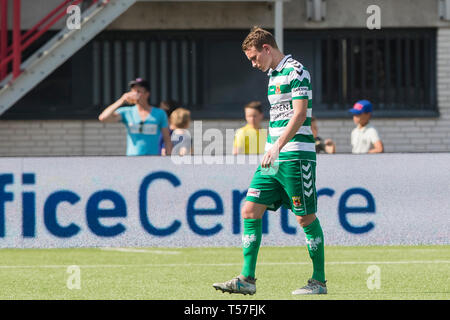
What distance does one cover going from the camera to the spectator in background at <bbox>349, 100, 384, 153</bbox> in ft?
44.4

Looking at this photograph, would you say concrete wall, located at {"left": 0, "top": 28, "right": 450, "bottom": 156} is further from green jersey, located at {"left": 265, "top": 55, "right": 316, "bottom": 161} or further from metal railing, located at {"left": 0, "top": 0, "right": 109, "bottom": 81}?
green jersey, located at {"left": 265, "top": 55, "right": 316, "bottom": 161}

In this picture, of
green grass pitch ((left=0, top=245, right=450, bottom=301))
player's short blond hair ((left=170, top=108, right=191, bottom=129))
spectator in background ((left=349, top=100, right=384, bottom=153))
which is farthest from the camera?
spectator in background ((left=349, top=100, right=384, bottom=153))

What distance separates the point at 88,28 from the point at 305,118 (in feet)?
31.2

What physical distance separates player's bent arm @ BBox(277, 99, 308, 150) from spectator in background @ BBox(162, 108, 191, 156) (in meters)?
4.92

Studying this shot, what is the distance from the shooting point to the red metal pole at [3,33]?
1670cm

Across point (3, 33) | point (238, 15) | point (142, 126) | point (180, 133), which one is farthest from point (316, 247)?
point (238, 15)

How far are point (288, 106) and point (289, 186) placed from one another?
0.57m

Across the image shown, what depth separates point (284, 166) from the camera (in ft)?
25.7

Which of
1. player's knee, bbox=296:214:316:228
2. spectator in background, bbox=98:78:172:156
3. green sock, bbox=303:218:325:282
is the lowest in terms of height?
green sock, bbox=303:218:325:282

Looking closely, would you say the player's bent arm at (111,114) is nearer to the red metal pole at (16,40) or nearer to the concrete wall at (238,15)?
the red metal pole at (16,40)

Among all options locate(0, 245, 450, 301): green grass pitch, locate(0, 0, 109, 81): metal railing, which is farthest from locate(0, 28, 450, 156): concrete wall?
locate(0, 245, 450, 301): green grass pitch

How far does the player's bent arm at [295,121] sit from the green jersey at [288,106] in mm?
78

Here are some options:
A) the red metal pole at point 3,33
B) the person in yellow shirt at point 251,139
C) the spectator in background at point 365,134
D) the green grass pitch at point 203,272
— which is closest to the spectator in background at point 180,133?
the person in yellow shirt at point 251,139

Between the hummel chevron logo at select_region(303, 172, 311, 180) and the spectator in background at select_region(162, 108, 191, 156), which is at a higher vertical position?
the spectator in background at select_region(162, 108, 191, 156)
